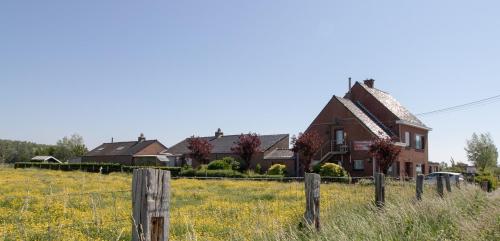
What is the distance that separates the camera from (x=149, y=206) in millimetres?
3480

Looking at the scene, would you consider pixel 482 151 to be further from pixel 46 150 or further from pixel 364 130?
pixel 46 150

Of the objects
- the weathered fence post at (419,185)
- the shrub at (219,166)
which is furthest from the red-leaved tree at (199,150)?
the weathered fence post at (419,185)

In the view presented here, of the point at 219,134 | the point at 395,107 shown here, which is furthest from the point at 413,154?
the point at 219,134

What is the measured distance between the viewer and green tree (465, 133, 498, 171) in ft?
245

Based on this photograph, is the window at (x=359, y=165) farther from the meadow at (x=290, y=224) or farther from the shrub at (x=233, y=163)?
the meadow at (x=290, y=224)

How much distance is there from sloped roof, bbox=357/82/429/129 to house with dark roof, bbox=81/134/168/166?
30.4 m

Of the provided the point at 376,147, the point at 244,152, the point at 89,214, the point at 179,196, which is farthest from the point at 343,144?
the point at 89,214

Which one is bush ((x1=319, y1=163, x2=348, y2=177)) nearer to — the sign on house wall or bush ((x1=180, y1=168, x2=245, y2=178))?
the sign on house wall

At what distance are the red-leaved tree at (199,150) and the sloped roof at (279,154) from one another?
7773 millimetres

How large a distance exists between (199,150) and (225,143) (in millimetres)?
5147

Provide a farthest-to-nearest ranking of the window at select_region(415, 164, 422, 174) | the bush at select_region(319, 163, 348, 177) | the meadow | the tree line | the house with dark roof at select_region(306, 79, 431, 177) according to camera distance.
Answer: the tree line < the window at select_region(415, 164, 422, 174) < the house with dark roof at select_region(306, 79, 431, 177) < the bush at select_region(319, 163, 348, 177) < the meadow

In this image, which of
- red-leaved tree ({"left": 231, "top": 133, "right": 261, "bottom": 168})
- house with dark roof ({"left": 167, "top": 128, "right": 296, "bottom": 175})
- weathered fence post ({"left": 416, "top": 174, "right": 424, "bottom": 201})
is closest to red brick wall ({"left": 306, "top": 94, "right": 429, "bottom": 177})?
house with dark roof ({"left": 167, "top": 128, "right": 296, "bottom": 175})

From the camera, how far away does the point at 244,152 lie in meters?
46.2

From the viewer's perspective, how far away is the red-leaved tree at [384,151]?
113 feet
